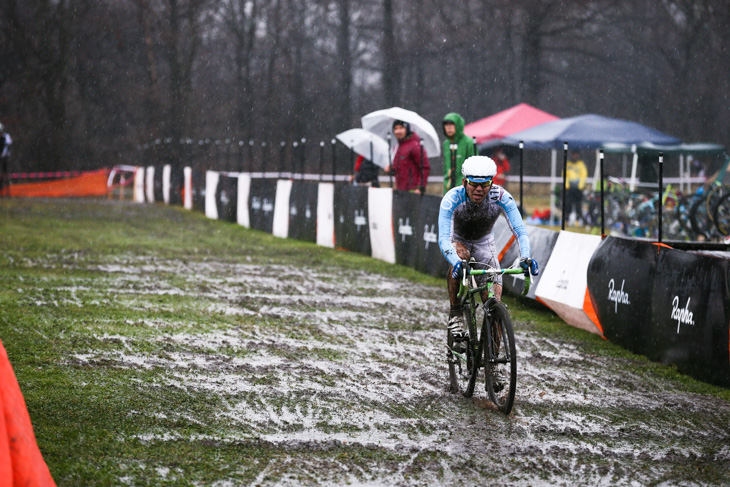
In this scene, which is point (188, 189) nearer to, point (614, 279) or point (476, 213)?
point (614, 279)

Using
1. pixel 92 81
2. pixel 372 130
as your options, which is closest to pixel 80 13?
pixel 92 81

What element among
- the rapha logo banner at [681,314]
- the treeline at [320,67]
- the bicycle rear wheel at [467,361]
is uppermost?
the treeline at [320,67]

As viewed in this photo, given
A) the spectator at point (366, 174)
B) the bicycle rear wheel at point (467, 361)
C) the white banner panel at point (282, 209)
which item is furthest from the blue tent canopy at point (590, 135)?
the bicycle rear wheel at point (467, 361)

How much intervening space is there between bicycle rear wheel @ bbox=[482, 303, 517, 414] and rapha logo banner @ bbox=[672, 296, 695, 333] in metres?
2.08

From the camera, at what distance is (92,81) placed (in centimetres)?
5097

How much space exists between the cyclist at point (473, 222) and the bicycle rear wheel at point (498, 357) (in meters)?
0.35

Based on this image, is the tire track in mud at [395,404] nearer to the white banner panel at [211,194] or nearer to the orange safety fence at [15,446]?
the orange safety fence at [15,446]

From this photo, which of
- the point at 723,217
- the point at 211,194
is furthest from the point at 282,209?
→ the point at 723,217

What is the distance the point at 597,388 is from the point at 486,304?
1359 millimetres

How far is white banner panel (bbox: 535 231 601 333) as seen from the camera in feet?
33.3

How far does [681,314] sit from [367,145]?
1170 centimetres

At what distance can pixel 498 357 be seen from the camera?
21.9 ft

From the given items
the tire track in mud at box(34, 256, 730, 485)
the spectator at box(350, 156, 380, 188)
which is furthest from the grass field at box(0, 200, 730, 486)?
the spectator at box(350, 156, 380, 188)

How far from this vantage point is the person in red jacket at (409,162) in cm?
1579
